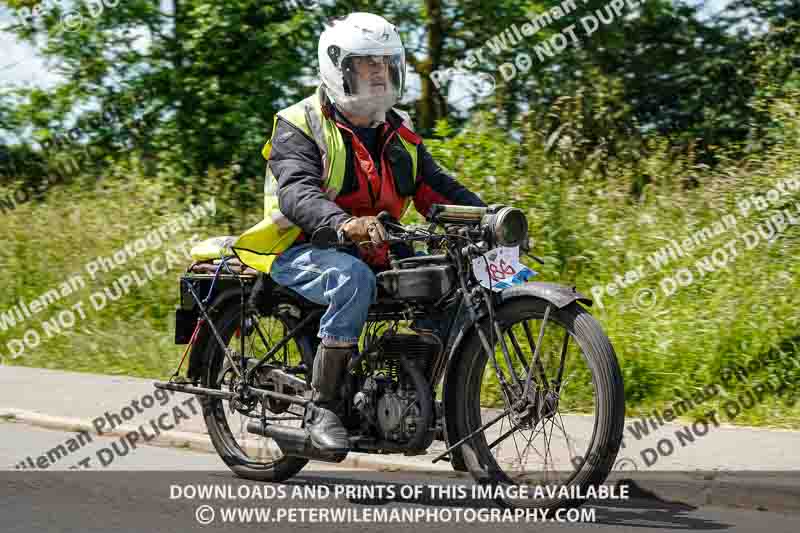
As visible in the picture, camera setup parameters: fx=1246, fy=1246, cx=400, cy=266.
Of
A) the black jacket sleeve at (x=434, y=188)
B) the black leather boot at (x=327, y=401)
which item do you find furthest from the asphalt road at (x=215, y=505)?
the black jacket sleeve at (x=434, y=188)

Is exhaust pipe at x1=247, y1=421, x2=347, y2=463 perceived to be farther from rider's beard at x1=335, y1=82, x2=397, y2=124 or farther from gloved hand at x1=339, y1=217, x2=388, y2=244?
rider's beard at x1=335, y1=82, x2=397, y2=124

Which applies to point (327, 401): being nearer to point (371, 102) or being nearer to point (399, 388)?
point (399, 388)

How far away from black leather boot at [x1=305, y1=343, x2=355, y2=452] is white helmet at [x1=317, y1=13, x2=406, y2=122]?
3.88 ft

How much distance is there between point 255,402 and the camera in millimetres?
6488

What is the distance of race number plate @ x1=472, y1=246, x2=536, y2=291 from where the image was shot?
555 cm

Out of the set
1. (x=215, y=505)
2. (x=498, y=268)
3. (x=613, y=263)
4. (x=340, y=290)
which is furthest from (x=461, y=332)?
(x=613, y=263)

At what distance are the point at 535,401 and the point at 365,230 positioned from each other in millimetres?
1059

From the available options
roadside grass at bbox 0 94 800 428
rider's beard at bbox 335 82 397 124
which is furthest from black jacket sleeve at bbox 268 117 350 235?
roadside grass at bbox 0 94 800 428

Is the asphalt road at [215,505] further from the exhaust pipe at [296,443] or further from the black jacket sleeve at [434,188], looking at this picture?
the black jacket sleeve at [434,188]

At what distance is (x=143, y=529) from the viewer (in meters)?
5.65

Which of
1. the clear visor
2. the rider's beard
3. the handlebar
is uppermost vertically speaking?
the clear visor

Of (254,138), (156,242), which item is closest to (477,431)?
(156,242)

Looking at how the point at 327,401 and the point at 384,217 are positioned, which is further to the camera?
the point at 327,401

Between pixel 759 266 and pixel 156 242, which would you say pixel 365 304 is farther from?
pixel 156 242
